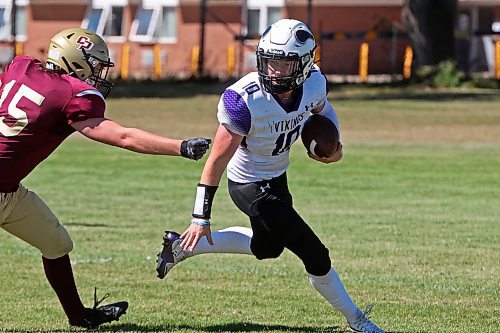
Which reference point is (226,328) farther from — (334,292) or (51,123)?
(51,123)

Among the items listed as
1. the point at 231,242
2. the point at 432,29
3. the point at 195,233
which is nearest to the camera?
the point at 195,233

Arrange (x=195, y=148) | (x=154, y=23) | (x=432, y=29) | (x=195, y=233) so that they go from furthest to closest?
(x=154, y=23) < (x=432, y=29) < (x=195, y=233) < (x=195, y=148)

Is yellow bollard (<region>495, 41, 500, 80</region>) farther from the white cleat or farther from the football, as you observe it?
the white cleat

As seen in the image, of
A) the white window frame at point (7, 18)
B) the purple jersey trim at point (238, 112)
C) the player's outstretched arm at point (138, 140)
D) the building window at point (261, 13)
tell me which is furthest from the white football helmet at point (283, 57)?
the white window frame at point (7, 18)

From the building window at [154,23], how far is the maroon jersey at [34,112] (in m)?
34.4

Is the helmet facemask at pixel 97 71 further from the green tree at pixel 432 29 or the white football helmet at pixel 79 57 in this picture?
the green tree at pixel 432 29

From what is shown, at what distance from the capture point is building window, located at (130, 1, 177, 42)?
40.5m

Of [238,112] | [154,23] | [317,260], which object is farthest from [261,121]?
[154,23]

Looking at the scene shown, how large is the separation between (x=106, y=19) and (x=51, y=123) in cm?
3555

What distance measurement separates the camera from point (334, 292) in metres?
6.34

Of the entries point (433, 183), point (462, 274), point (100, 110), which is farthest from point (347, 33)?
point (100, 110)

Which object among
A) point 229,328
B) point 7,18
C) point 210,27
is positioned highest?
point 229,328

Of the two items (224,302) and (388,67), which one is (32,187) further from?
(388,67)

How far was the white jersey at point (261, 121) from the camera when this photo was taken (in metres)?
6.07
